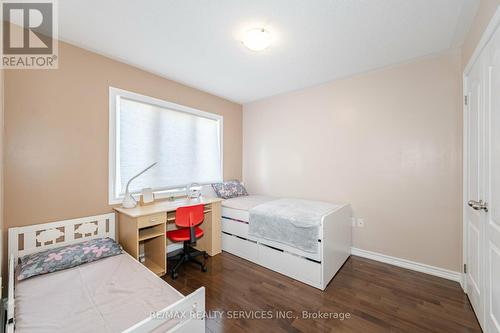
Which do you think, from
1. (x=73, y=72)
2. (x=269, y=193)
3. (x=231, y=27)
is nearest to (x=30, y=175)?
(x=73, y=72)

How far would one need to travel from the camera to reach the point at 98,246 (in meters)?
1.99

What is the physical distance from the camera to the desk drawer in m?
2.20

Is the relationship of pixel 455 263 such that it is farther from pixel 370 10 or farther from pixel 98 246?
pixel 98 246

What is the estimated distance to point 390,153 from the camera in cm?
266

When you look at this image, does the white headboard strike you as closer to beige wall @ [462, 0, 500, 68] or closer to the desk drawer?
the desk drawer

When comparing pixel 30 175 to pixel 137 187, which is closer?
pixel 30 175

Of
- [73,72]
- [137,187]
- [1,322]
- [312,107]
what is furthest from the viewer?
[312,107]

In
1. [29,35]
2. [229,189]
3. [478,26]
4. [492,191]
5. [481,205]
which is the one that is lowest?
[229,189]

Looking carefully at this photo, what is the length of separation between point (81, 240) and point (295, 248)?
239 centimetres

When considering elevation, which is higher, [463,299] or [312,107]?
[312,107]

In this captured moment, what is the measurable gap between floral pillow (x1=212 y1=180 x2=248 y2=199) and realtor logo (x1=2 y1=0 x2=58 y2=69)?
2.55 m

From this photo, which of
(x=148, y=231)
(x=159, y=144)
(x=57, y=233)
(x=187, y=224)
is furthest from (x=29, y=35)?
(x=187, y=224)

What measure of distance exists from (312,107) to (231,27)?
191 cm

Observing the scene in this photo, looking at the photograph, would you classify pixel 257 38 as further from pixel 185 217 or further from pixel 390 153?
pixel 390 153
